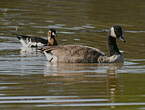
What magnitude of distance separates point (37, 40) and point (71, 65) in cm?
359

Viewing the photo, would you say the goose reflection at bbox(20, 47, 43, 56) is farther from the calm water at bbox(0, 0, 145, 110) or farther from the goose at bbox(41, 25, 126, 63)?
the goose at bbox(41, 25, 126, 63)

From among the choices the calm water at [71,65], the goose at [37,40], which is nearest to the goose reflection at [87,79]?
the calm water at [71,65]

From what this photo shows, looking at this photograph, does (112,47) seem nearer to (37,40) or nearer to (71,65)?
(71,65)

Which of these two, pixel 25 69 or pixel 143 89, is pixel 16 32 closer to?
pixel 25 69

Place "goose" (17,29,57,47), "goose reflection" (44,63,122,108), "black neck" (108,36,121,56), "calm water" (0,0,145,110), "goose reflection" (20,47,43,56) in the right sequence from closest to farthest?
"calm water" (0,0,145,110) < "goose reflection" (44,63,122,108) < "black neck" (108,36,121,56) < "goose reflection" (20,47,43,56) < "goose" (17,29,57,47)

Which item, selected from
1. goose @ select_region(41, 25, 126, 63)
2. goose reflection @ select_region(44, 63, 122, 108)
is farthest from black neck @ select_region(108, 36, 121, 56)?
goose reflection @ select_region(44, 63, 122, 108)

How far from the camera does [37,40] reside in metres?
19.4

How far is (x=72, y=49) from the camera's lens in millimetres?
16344

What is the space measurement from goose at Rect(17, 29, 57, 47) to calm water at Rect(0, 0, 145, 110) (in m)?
0.23

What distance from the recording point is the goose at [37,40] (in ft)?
62.9

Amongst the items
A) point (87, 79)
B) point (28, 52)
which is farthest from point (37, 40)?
point (87, 79)

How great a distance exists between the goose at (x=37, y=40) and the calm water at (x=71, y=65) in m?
0.23

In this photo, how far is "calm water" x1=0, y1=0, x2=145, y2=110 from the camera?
34.8 feet

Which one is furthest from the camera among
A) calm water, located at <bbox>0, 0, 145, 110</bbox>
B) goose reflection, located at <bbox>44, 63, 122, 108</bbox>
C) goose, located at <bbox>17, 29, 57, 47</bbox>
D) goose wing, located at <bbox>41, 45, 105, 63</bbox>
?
goose, located at <bbox>17, 29, 57, 47</bbox>
